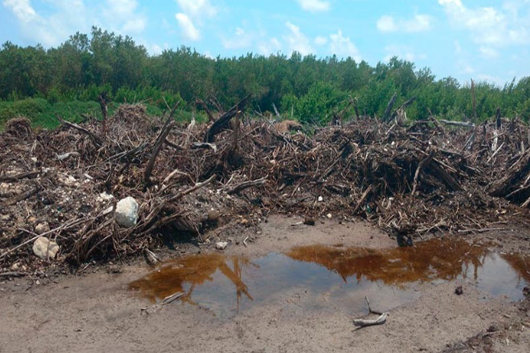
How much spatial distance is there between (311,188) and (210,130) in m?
2.44

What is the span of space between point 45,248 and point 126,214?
1.09m

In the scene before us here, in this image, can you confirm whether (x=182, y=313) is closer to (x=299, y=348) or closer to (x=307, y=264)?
(x=299, y=348)

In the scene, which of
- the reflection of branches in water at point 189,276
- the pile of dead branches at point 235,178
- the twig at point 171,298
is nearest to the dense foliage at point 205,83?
the pile of dead branches at point 235,178

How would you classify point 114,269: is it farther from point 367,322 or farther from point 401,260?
point 401,260

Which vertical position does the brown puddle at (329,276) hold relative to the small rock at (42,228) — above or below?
below

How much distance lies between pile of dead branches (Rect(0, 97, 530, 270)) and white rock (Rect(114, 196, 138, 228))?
0.35 ft

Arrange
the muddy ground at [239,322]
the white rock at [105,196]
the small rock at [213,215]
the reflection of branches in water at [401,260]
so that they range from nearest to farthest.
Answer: the muddy ground at [239,322], the reflection of branches in water at [401,260], the white rock at [105,196], the small rock at [213,215]

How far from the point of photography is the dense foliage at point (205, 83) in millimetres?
17406

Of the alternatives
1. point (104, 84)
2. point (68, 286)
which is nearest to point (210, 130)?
point (68, 286)

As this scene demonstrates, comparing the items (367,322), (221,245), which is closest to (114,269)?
(221,245)

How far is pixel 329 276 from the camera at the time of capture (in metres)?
6.47

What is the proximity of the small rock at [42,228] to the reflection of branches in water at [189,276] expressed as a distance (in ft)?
4.88

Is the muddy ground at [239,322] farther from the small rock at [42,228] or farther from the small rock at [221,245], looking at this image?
the small rock at [221,245]

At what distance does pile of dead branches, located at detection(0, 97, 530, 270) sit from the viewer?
669 cm
